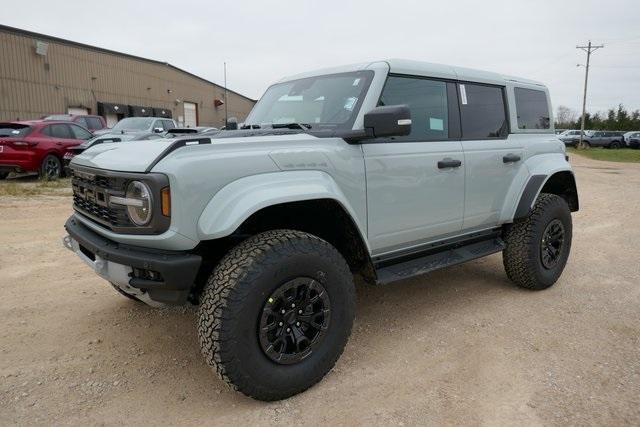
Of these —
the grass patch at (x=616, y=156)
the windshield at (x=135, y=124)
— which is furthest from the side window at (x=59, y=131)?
the grass patch at (x=616, y=156)

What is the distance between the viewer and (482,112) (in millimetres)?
4078

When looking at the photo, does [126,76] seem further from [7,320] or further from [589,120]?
[589,120]

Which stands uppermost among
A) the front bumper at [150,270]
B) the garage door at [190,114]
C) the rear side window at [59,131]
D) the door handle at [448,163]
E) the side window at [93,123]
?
the garage door at [190,114]

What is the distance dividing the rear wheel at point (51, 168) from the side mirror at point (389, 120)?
10.7 metres

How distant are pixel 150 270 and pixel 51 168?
10715 millimetres

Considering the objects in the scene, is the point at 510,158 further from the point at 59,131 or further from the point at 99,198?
the point at 59,131

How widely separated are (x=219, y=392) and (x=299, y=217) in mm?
1171

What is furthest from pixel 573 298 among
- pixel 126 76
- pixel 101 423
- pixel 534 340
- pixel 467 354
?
pixel 126 76

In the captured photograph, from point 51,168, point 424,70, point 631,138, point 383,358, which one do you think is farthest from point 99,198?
point 631,138

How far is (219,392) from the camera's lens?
2.78 metres

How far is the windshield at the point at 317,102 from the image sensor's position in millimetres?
3261

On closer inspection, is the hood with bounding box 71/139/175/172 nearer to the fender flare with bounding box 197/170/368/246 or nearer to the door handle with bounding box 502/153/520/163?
the fender flare with bounding box 197/170/368/246

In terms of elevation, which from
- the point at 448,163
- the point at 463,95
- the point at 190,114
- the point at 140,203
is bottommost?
the point at 140,203

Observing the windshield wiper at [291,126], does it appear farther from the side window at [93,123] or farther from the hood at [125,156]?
the side window at [93,123]
